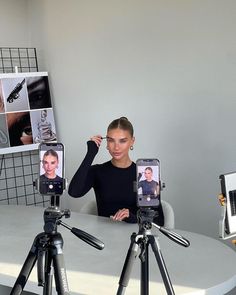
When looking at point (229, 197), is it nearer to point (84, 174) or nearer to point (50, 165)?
point (50, 165)

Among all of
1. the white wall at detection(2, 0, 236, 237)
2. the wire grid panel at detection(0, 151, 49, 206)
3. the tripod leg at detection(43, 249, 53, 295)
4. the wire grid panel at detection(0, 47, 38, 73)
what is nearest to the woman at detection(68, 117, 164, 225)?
the white wall at detection(2, 0, 236, 237)

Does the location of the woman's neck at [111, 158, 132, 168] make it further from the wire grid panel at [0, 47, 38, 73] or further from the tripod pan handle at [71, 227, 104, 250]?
the wire grid panel at [0, 47, 38, 73]

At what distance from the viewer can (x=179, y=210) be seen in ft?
8.46

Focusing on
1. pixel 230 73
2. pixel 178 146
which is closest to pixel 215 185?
pixel 178 146

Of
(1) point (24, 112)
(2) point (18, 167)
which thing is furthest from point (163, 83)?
(2) point (18, 167)

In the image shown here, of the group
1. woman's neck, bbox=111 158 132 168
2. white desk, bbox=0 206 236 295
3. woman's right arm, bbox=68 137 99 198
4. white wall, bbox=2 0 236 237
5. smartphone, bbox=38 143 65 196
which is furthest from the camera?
white wall, bbox=2 0 236 237

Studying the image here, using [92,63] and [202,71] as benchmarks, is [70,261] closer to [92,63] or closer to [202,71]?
[202,71]

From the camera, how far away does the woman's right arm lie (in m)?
1.93

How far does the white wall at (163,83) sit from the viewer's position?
227cm

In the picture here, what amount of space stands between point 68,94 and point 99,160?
60 cm

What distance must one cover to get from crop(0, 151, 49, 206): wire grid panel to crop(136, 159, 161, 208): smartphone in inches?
95.2

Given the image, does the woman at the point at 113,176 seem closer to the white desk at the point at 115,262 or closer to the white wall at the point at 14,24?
the white desk at the point at 115,262

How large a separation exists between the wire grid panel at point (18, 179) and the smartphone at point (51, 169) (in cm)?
234

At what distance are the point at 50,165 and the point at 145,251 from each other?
327 millimetres
